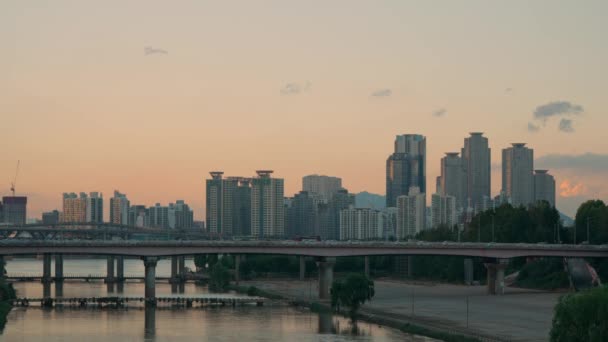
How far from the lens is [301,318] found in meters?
117

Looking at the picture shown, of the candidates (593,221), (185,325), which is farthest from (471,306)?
(593,221)

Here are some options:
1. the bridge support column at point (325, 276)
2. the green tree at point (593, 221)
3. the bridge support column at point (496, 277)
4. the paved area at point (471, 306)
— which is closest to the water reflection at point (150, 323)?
the bridge support column at point (325, 276)

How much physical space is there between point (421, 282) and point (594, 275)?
40.0 m

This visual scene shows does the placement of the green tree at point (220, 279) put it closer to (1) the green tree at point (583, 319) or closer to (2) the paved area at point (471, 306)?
(2) the paved area at point (471, 306)

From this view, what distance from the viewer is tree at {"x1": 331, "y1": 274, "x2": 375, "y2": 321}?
119 m

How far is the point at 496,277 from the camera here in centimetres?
15150

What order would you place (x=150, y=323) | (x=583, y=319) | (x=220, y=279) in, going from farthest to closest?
(x=220, y=279) < (x=150, y=323) < (x=583, y=319)

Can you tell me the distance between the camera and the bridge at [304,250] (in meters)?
135

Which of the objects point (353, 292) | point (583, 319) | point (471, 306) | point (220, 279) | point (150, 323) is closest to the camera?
point (583, 319)

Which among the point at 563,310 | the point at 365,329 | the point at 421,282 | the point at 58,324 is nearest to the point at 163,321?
the point at 58,324

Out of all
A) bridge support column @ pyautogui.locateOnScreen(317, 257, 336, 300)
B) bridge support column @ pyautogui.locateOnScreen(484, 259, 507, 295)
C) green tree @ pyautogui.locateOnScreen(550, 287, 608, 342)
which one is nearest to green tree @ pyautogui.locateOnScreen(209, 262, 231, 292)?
bridge support column @ pyautogui.locateOnScreen(317, 257, 336, 300)

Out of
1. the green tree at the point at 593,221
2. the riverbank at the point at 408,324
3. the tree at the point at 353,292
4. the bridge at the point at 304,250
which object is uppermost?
the green tree at the point at 593,221

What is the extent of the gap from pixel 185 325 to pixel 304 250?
38673 mm

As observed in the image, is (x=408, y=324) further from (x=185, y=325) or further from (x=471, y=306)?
(x=471, y=306)
